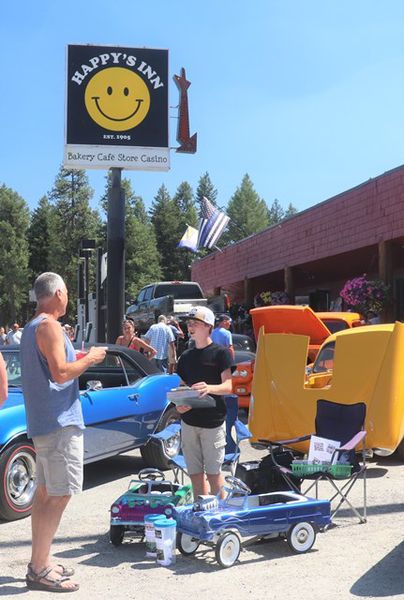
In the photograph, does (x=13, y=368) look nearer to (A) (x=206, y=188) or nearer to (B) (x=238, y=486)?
(B) (x=238, y=486)

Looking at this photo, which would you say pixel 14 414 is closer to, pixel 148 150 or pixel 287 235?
pixel 148 150

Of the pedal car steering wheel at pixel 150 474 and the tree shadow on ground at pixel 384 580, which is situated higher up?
the pedal car steering wheel at pixel 150 474

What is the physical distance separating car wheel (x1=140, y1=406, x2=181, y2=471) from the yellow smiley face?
10.8 m

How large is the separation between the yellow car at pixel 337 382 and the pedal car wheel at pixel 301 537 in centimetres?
212

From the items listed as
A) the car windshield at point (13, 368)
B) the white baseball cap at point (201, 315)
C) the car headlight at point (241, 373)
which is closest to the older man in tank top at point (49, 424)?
the white baseball cap at point (201, 315)

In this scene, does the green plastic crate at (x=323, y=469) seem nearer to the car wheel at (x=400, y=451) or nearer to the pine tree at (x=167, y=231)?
the car wheel at (x=400, y=451)

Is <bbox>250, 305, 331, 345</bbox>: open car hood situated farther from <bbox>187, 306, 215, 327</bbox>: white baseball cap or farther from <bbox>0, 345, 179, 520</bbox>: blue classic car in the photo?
<bbox>187, 306, 215, 327</bbox>: white baseball cap

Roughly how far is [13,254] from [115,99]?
5243 cm

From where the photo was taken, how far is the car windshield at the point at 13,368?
692 cm

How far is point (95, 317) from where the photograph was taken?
1778cm

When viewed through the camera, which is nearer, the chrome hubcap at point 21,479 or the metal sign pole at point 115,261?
the chrome hubcap at point 21,479

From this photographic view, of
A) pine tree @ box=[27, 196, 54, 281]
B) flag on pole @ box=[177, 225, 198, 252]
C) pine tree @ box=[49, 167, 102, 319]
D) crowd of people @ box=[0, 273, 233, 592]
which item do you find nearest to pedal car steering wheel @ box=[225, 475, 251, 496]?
crowd of people @ box=[0, 273, 233, 592]

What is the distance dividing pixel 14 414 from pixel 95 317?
1173cm

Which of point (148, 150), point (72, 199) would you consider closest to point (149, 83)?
point (148, 150)
